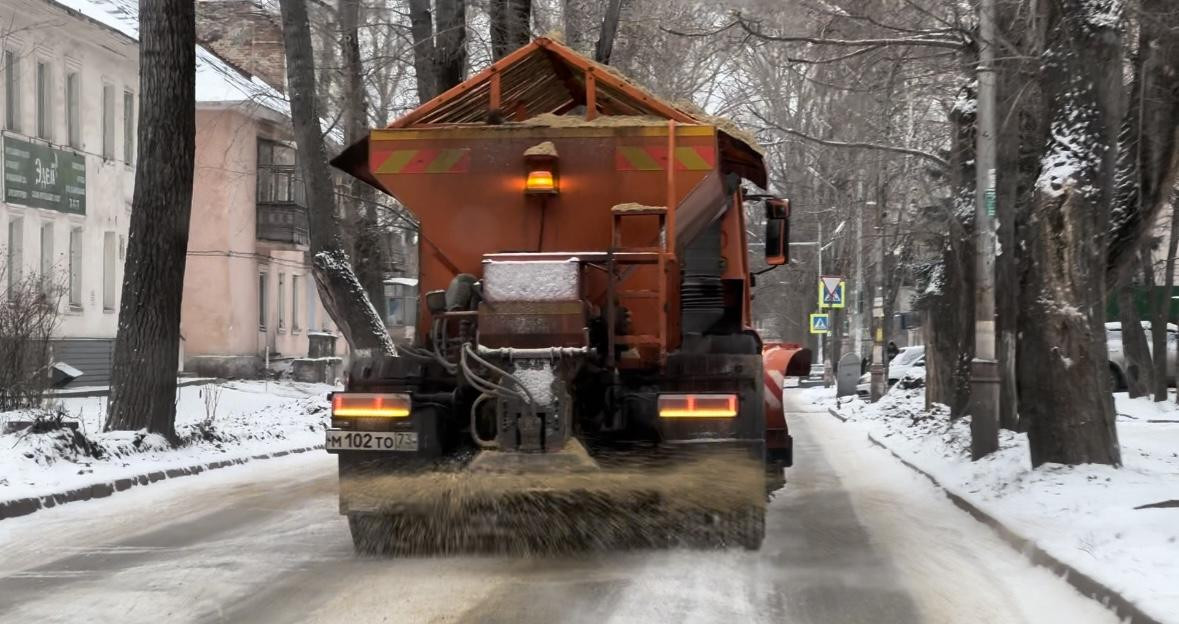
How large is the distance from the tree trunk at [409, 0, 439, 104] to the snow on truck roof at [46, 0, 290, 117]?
12.5ft

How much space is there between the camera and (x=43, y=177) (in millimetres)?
27062

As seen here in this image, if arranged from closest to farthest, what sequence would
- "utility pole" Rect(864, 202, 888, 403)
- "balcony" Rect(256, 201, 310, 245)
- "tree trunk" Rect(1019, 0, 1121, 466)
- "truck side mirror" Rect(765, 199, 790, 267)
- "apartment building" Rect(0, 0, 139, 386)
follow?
"tree trunk" Rect(1019, 0, 1121, 466) → "truck side mirror" Rect(765, 199, 790, 267) → "apartment building" Rect(0, 0, 139, 386) → "utility pole" Rect(864, 202, 888, 403) → "balcony" Rect(256, 201, 310, 245)

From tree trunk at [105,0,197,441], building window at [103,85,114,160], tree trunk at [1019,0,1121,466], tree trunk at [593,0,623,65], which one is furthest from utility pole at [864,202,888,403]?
tree trunk at [1019,0,1121,466]

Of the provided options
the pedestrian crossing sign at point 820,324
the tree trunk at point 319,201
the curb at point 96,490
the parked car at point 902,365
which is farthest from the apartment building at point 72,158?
the pedestrian crossing sign at point 820,324

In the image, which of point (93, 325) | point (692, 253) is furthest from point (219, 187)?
point (692, 253)

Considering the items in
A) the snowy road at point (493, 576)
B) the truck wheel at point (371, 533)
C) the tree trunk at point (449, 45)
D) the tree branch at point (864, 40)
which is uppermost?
the tree trunk at point (449, 45)

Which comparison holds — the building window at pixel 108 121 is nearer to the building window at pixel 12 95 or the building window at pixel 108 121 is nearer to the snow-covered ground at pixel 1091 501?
the building window at pixel 12 95

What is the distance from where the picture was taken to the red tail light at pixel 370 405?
8914 mm

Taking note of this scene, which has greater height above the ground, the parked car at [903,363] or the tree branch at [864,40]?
the tree branch at [864,40]

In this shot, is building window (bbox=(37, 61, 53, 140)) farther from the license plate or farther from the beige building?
the license plate

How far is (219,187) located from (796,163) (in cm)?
1733

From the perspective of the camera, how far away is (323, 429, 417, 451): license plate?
8.84 metres

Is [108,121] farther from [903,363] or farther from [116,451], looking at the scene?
[903,363]

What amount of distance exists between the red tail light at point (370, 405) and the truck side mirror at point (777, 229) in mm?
4150
